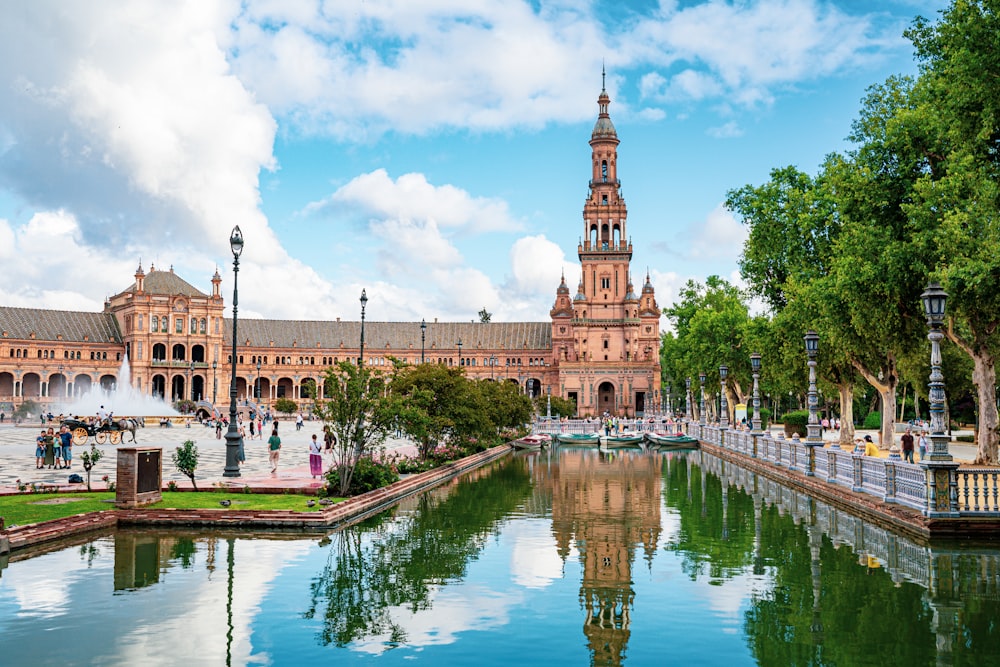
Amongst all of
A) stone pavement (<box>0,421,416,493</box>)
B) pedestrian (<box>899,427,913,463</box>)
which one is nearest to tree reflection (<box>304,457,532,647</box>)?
stone pavement (<box>0,421,416,493</box>)

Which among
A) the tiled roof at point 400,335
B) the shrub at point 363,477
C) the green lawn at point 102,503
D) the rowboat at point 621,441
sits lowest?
the rowboat at point 621,441

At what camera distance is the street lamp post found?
16.7 metres

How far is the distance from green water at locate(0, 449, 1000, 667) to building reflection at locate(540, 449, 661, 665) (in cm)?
7

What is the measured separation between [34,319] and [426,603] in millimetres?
122827

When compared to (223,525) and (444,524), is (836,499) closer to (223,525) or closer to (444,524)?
(444,524)

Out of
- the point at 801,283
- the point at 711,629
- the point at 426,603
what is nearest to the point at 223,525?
the point at 426,603

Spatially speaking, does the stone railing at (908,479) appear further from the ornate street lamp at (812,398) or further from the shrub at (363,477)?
the shrub at (363,477)

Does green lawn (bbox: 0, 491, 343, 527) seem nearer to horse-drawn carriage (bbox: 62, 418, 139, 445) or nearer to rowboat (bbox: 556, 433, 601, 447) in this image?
horse-drawn carriage (bbox: 62, 418, 139, 445)

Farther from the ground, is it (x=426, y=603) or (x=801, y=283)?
(x=801, y=283)

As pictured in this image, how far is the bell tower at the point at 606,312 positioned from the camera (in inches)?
4456

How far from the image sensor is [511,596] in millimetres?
11914

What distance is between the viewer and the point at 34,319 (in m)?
116

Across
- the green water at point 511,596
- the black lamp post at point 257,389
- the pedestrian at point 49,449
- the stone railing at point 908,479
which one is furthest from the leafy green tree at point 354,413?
the black lamp post at point 257,389

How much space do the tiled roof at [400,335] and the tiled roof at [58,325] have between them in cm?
1757
